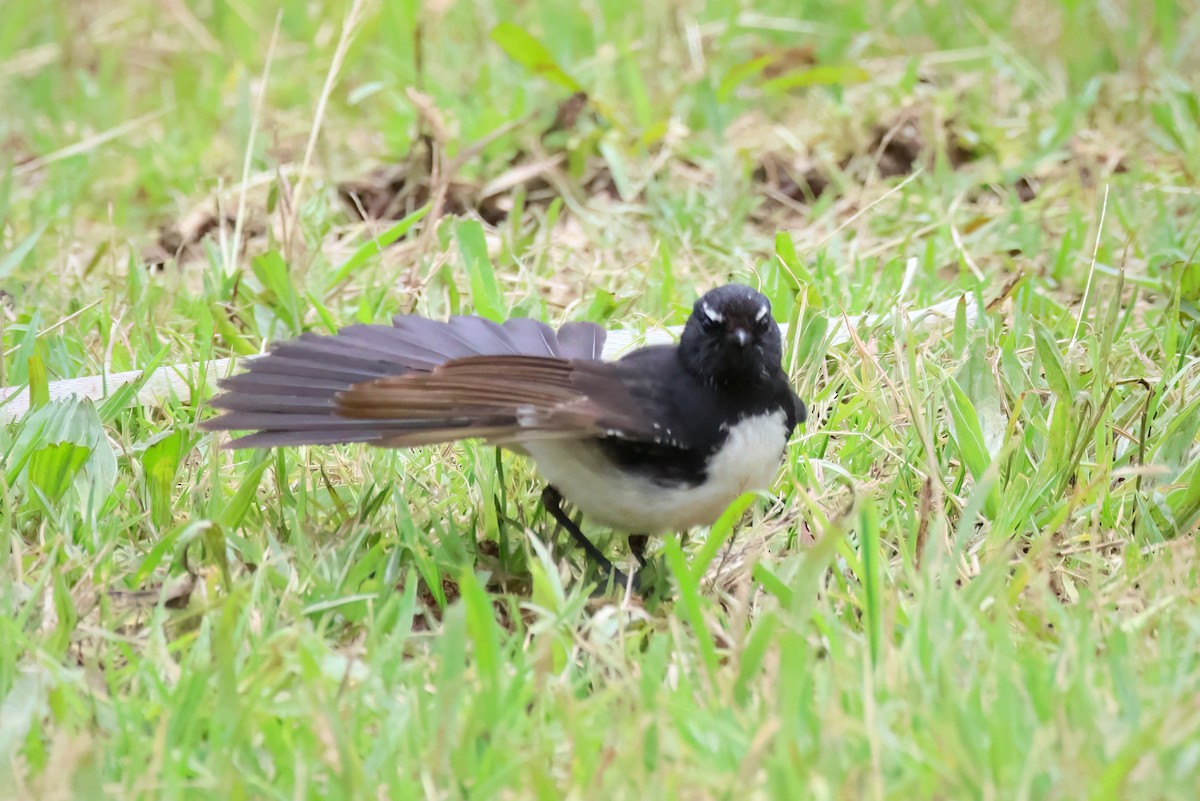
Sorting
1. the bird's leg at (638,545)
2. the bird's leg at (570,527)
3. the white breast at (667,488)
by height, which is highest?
the white breast at (667,488)

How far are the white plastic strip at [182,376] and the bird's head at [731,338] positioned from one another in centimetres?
78

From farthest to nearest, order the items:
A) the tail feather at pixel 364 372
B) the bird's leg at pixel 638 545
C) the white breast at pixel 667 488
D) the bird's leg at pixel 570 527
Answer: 1. the bird's leg at pixel 638 545
2. the bird's leg at pixel 570 527
3. the white breast at pixel 667 488
4. the tail feather at pixel 364 372

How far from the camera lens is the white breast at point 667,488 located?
317cm

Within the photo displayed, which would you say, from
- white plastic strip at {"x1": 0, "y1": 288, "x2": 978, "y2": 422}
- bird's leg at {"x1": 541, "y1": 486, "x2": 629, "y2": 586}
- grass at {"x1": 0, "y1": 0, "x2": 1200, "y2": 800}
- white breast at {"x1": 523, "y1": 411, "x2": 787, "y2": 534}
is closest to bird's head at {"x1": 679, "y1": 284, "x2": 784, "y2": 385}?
white breast at {"x1": 523, "y1": 411, "x2": 787, "y2": 534}

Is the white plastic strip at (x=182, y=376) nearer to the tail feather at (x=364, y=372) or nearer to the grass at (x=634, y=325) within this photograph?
the grass at (x=634, y=325)

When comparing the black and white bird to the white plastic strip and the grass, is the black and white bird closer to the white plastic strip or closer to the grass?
the grass

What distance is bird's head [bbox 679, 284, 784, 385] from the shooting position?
323 cm

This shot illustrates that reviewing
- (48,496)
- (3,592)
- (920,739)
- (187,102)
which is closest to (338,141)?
(187,102)

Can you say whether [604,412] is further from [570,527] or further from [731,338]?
[570,527]

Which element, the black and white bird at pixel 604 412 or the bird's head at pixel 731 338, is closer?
the black and white bird at pixel 604 412

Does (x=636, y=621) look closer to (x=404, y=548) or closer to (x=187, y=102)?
(x=404, y=548)

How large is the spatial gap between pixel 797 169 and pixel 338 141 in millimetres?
2021

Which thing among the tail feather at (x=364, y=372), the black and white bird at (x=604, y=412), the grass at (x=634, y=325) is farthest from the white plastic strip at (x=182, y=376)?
the black and white bird at (x=604, y=412)

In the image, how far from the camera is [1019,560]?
127 inches
